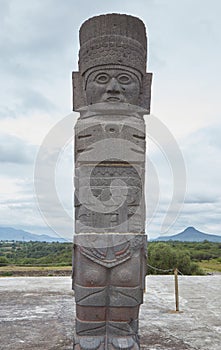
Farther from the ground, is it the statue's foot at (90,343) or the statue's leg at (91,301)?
the statue's leg at (91,301)

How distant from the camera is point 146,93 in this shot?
5.26m

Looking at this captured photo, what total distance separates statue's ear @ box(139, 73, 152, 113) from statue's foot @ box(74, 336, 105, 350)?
118 inches

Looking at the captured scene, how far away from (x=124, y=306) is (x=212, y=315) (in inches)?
156

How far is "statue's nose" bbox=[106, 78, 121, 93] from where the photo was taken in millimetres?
4801

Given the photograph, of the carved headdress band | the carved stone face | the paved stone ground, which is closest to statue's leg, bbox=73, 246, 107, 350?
the paved stone ground

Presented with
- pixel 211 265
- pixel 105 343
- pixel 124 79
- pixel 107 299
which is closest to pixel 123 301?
pixel 107 299

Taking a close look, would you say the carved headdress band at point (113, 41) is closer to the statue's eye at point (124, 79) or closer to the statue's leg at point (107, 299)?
the statue's eye at point (124, 79)

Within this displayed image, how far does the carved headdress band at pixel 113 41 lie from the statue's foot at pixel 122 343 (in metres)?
3.32

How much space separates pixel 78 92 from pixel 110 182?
1468mm

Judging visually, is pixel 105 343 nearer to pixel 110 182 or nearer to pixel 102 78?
pixel 110 182

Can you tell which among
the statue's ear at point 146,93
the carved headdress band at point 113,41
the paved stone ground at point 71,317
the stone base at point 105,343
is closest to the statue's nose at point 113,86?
the carved headdress band at point 113,41

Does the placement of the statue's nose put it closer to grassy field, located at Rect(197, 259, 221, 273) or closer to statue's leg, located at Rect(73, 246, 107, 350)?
statue's leg, located at Rect(73, 246, 107, 350)

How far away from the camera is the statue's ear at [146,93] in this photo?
521cm

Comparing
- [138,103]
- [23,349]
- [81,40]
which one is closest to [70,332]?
[23,349]
